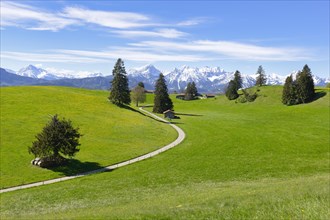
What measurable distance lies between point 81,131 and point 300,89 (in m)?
95.9

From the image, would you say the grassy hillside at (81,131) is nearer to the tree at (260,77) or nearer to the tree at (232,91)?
the tree at (232,91)

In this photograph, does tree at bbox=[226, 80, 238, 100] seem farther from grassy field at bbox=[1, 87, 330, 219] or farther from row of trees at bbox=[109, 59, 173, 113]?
grassy field at bbox=[1, 87, 330, 219]

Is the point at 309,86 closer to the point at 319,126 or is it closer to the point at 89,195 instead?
the point at 319,126

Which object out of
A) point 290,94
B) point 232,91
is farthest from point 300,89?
point 232,91

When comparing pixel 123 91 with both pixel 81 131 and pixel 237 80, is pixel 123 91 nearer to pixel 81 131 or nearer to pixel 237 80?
pixel 81 131

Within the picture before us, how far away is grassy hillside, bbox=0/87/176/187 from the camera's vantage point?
5034cm

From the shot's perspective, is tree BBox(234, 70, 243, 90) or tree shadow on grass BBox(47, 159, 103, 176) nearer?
tree shadow on grass BBox(47, 159, 103, 176)

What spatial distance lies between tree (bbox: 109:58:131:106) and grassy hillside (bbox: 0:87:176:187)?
4.62m

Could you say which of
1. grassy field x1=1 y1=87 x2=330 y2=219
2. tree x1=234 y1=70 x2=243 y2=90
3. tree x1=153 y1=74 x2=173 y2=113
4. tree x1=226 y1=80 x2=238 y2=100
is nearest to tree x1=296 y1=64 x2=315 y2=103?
tree x1=226 y1=80 x2=238 y2=100

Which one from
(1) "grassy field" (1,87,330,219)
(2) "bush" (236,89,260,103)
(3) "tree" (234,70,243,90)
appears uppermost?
(3) "tree" (234,70,243,90)

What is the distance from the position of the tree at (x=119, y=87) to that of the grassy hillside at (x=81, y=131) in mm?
4620

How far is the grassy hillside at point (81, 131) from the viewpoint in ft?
165

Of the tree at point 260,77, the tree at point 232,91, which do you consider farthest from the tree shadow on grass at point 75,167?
the tree at point 260,77

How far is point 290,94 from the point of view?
136250 millimetres
